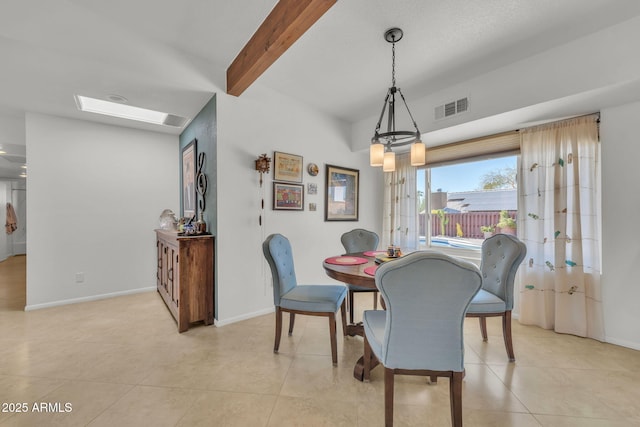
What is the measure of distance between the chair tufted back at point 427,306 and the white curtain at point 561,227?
7.14 ft

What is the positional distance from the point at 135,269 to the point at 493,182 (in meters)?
5.14

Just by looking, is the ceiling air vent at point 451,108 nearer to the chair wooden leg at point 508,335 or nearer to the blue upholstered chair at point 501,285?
the blue upholstered chair at point 501,285

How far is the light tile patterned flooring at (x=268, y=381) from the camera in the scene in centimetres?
149

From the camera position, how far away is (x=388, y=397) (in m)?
1.36

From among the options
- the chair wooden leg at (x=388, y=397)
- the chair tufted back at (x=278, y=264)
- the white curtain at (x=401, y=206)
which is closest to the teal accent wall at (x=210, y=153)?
the chair tufted back at (x=278, y=264)

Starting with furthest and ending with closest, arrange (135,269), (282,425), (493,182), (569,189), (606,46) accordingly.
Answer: (135,269)
(493,182)
(569,189)
(606,46)
(282,425)

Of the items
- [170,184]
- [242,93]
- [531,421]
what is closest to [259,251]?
[242,93]

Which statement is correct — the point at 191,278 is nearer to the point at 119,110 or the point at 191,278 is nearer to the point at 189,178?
the point at 189,178

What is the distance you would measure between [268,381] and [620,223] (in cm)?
333

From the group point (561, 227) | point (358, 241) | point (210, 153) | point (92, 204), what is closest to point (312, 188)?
point (358, 241)

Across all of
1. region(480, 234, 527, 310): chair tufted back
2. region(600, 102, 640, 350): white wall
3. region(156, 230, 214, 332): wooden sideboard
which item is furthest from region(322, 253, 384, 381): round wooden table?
region(600, 102, 640, 350): white wall

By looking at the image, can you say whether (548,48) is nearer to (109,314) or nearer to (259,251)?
(259,251)

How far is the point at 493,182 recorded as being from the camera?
3.30m

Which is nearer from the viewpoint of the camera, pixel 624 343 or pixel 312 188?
pixel 624 343
